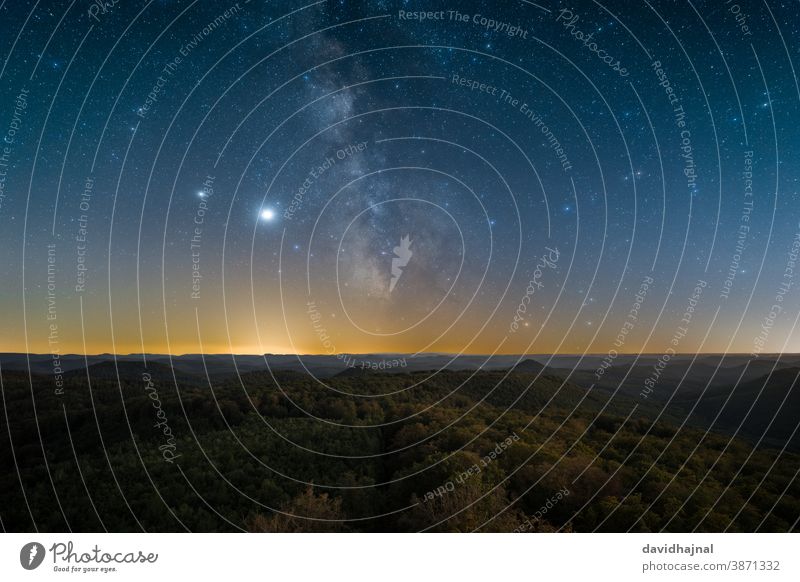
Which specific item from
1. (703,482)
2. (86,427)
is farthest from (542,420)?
(86,427)

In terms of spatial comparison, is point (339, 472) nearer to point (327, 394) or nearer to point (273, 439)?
point (273, 439)

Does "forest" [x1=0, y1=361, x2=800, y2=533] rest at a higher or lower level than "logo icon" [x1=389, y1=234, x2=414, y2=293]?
lower
